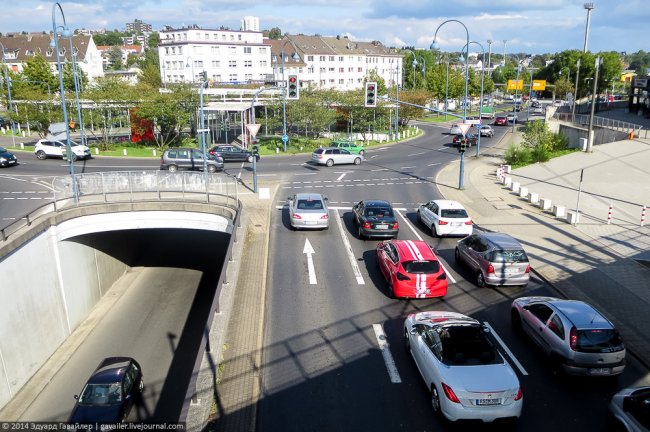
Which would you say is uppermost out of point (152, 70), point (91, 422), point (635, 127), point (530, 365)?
point (152, 70)

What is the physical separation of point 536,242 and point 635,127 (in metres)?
34.3

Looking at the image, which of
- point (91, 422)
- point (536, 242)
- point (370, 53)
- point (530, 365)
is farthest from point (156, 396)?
point (370, 53)

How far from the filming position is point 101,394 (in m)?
15.1

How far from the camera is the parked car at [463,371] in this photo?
9.58 metres

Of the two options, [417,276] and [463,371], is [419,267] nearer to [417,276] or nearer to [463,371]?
[417,276]

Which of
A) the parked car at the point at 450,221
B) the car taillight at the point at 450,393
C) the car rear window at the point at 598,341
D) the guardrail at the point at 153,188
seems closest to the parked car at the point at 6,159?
the guardrail at the point at 153,188

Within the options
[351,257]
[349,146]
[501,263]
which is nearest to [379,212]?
[351,257]

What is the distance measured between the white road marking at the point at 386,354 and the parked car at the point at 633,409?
4268mm

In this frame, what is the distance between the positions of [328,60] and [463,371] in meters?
91.8

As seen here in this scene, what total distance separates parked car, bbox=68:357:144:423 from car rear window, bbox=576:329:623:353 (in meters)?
12.4

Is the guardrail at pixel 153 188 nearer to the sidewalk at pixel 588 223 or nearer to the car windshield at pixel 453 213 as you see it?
the car windshield at pixel 453 213

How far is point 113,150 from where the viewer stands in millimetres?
46719

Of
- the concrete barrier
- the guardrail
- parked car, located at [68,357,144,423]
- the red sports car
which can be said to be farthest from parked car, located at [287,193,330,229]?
the concrete barrier

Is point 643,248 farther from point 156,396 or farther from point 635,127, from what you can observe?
point 635,127
